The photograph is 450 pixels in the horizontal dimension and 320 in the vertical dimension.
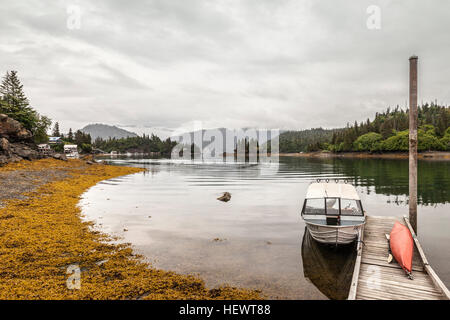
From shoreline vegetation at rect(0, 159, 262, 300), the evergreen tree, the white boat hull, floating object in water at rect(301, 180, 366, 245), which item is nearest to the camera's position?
shoreline vegetation at rect(0, 159, 262, 300)

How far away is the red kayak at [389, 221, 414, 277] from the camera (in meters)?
12.8

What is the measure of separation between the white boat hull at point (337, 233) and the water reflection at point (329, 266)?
0.88 meters

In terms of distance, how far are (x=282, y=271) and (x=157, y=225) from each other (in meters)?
13.0

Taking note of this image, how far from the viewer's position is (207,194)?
41.3 meters

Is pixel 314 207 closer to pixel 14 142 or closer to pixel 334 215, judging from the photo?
pixel 334 215

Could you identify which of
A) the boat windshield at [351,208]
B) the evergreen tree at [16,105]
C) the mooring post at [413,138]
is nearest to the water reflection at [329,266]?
the boat windshield at [351,208]

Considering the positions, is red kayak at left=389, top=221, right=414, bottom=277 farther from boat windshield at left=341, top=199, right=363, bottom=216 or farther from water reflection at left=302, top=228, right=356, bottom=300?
boat windshield at left=341, top=199, right=363, bottom=216

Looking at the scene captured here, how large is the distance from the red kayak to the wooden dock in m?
0.36

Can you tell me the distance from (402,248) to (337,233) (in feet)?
11.1

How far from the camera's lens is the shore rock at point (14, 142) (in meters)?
55.6

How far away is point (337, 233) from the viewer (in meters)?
16.2

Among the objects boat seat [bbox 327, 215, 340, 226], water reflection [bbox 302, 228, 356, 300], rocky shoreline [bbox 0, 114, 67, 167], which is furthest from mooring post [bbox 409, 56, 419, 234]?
rocky shoreline [bbox 0, 114, 67, 167]

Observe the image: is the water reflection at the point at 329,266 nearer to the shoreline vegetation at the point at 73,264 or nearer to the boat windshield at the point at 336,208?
the boat windshield at the point at 336,208

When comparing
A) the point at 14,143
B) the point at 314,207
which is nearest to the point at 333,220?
the point at 314,207
